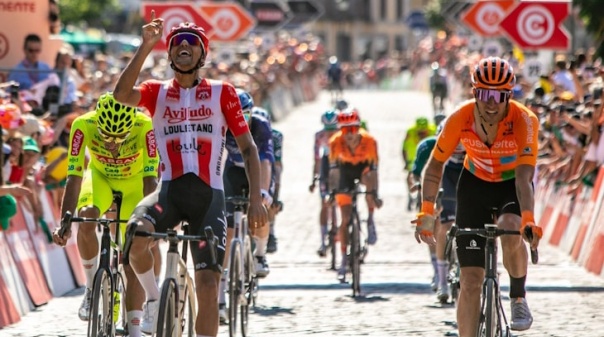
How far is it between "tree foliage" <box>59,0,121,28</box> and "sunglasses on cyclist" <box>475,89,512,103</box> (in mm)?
39109

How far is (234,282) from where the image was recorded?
12.2m

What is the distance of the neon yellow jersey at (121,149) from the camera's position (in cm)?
1094

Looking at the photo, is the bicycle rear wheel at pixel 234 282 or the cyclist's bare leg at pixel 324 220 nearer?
the bicycle rear wheel at pixel 234 282

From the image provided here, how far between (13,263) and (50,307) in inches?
28.0

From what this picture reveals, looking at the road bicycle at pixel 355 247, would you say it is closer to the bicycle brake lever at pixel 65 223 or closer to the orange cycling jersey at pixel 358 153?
the orange cycling jersey at pixel 358 153

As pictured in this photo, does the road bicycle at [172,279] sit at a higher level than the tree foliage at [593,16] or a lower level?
lower

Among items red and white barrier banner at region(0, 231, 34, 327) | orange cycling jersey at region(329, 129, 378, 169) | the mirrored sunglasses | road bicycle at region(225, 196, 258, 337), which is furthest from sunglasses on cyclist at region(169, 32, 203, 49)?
orange cycling jersey at region(329, 129, 378, 169)

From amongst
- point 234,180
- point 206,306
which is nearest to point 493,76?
point 206,306

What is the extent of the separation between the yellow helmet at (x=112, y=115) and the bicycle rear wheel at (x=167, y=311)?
219 centimetres

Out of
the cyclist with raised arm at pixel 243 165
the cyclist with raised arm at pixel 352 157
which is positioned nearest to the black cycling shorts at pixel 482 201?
the cyclist with raised arm at pixel 243 165

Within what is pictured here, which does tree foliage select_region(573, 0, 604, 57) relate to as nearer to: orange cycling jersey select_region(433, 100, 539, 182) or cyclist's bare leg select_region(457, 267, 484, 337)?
orange cycling jersey select_region(433, 100, 539, 182)

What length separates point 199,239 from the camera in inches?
350

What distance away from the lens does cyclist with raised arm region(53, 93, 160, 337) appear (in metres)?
10.7

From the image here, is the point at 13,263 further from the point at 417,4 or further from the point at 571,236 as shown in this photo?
the point at 417,4
